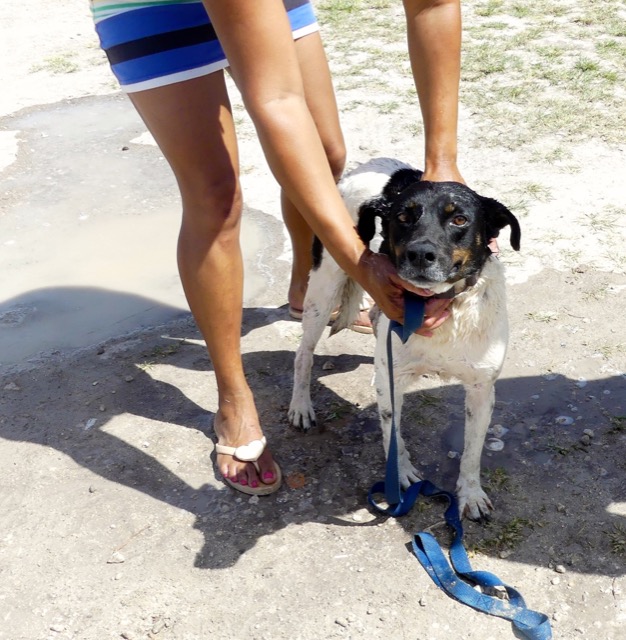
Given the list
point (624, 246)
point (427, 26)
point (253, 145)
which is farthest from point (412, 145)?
point (427, 26)

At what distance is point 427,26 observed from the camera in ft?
9.54

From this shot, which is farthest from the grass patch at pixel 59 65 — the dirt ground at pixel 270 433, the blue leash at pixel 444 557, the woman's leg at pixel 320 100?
the blue leash at pixel 444 557

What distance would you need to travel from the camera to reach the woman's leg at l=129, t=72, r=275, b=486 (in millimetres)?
2854

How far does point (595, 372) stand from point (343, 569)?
1620 millimetres

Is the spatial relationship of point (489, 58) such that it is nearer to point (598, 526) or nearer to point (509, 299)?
point (509, 299)

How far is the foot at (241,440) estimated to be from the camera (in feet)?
10.6

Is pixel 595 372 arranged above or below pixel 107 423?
below

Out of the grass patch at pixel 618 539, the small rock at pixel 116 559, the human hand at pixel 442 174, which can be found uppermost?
the human hand at pixel 442 174

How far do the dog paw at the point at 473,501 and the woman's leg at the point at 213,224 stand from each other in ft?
2.47

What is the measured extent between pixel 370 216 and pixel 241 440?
1081mm

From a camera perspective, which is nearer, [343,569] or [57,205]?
[343,569]

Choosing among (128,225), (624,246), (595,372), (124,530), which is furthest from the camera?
(128,225)

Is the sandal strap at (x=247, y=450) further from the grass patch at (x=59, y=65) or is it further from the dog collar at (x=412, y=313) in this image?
the grass patch at (x=59, y=65)

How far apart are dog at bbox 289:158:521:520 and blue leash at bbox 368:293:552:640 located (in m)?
0.08
